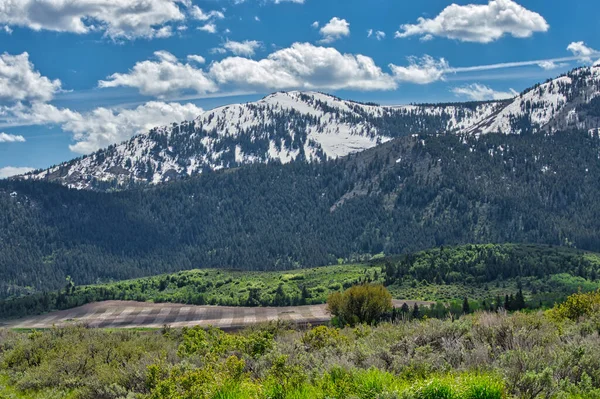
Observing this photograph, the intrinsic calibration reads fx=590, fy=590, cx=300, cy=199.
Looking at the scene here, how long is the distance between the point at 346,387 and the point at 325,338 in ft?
55.1

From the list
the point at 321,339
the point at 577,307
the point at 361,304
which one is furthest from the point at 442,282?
the point at 321,339

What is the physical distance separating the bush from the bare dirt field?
30.3 meters

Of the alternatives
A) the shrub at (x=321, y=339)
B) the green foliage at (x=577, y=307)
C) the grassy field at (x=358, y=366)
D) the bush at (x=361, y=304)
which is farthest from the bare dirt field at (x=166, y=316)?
the grassy field at (x=358, y=366)

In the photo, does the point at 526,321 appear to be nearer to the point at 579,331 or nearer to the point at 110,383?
the point at 579,331

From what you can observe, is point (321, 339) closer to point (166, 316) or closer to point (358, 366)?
point (358, 366)

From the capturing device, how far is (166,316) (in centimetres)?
15975

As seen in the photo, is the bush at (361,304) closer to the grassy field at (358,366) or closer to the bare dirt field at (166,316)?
the bare dirt field at (166,316)

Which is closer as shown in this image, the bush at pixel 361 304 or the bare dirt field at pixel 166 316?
the bush at pixel 361 304

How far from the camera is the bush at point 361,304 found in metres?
95.1

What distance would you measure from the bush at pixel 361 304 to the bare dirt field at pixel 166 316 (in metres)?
30.3

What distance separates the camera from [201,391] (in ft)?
58.9

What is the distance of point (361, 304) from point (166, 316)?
79.7m

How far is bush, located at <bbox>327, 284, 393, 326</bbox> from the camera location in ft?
312

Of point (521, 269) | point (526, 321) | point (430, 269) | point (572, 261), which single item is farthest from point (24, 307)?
point (526, 321)
